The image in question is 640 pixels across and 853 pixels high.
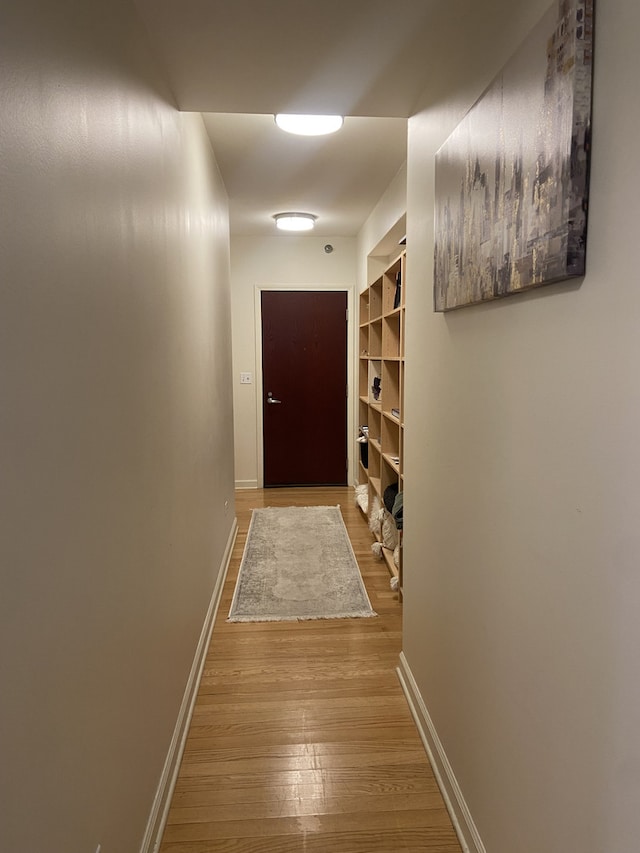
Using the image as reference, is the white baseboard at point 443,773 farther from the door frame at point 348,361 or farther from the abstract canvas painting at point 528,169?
the door frame at point 348,361

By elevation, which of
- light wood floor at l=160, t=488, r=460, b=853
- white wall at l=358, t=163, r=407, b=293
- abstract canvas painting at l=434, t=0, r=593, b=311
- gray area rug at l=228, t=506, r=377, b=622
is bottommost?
light wood floor at l=160, t=488, r=460, b=853

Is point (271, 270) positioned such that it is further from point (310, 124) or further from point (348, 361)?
point (310, 124)

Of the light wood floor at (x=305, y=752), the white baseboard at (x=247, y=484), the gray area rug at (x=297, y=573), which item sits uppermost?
the white baseboard at (x=247, y=484)

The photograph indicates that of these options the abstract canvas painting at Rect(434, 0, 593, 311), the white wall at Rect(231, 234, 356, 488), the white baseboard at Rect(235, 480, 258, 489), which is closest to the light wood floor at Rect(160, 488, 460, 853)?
the abstract canvas painting at Rect(434, 0, 593, 311)

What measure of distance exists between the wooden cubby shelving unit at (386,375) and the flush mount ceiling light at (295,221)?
739 millimetres

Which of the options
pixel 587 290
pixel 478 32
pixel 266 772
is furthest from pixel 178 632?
pixel 478 32

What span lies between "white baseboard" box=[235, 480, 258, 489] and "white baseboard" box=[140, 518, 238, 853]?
8.53ft

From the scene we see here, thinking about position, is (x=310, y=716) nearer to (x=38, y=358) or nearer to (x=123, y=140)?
(x=38, y=358)

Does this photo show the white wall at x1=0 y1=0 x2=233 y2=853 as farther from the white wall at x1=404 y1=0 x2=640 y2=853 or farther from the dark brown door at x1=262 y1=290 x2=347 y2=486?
the dark brown door at x1=262 y1=290 x2=347 y2=486

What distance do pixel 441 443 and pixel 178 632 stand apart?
1.13 m

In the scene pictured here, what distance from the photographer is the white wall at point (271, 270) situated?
5.19 meters

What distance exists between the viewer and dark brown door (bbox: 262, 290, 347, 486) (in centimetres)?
530

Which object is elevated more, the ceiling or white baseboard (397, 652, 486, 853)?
the ceiling

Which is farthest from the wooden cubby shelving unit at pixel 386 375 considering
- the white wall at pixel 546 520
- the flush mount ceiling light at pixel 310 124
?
the white wall at pixel 546 520
